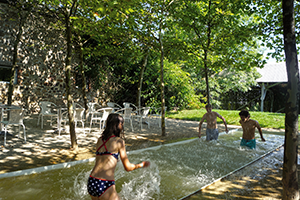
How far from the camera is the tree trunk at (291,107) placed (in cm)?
231

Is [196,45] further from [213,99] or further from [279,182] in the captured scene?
[213,99]

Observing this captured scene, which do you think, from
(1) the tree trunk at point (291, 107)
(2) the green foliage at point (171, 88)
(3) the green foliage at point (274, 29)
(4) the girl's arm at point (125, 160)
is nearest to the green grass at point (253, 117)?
(2) the green foliage at point (171, 88)

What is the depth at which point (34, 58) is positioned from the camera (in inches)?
391

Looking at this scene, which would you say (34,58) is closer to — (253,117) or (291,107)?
(291,107)

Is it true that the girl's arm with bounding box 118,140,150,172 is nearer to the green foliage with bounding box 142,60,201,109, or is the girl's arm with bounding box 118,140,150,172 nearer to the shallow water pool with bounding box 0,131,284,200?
the shallow water pool with bounding box 0,131,284,200

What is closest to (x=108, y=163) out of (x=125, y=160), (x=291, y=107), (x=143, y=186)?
(x=125, y=160)

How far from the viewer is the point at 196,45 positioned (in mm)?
7273

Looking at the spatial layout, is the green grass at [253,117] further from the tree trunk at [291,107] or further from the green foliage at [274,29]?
the tree trunk at [291,107]

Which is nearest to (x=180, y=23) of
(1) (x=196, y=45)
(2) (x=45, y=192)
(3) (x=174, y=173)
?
(1) (x=196, y=45)

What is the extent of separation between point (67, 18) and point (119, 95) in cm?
889

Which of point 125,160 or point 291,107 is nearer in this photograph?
point 125,160

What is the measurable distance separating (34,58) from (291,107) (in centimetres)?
1087

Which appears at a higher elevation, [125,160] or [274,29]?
[274,29]

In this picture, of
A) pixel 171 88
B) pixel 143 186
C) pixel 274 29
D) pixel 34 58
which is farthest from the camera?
pixel 171 88
